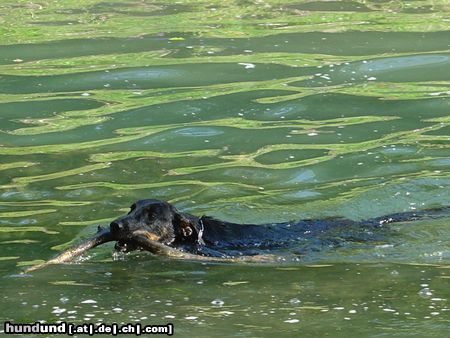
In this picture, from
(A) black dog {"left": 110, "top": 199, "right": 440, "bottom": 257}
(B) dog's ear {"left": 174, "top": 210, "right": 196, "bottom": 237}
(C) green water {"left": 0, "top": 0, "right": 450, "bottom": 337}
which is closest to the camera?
(C) green water {"left": 0, "top": 0, "right": 450, "bottom": 337}

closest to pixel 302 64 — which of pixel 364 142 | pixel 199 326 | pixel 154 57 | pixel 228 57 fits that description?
pixel 228 57

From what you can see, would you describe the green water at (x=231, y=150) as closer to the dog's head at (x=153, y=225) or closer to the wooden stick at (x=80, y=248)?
the wooden stick at (x=80, y=248)

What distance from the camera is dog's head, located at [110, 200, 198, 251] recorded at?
816 cm

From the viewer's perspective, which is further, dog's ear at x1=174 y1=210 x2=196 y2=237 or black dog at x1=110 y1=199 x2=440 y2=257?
dog's ear at x1=174 y1=210 x2=196 y2=237

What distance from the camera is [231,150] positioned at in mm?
12180

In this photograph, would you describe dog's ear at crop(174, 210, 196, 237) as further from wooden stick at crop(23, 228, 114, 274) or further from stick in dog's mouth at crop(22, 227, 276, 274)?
wooden stick at crop(23, 228, 114, 274)

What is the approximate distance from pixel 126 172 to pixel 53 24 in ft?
26.4

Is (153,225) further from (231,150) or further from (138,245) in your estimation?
(231,150)

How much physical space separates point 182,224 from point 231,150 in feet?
11.9

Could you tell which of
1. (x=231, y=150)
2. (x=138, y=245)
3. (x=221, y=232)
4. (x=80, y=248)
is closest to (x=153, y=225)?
(x=138, y=245)

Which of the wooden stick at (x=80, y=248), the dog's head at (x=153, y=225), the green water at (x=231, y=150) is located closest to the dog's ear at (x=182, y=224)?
the dog's head at (x=153, y=225)

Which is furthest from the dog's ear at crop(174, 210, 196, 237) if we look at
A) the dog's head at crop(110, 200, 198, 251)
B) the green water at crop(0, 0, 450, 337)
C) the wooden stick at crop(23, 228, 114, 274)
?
the wooden stick at crop(23, 228, 114, 274)

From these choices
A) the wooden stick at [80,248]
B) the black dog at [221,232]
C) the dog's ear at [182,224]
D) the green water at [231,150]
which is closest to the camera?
the green water at [231,150]

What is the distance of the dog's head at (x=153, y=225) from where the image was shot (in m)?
8.16
